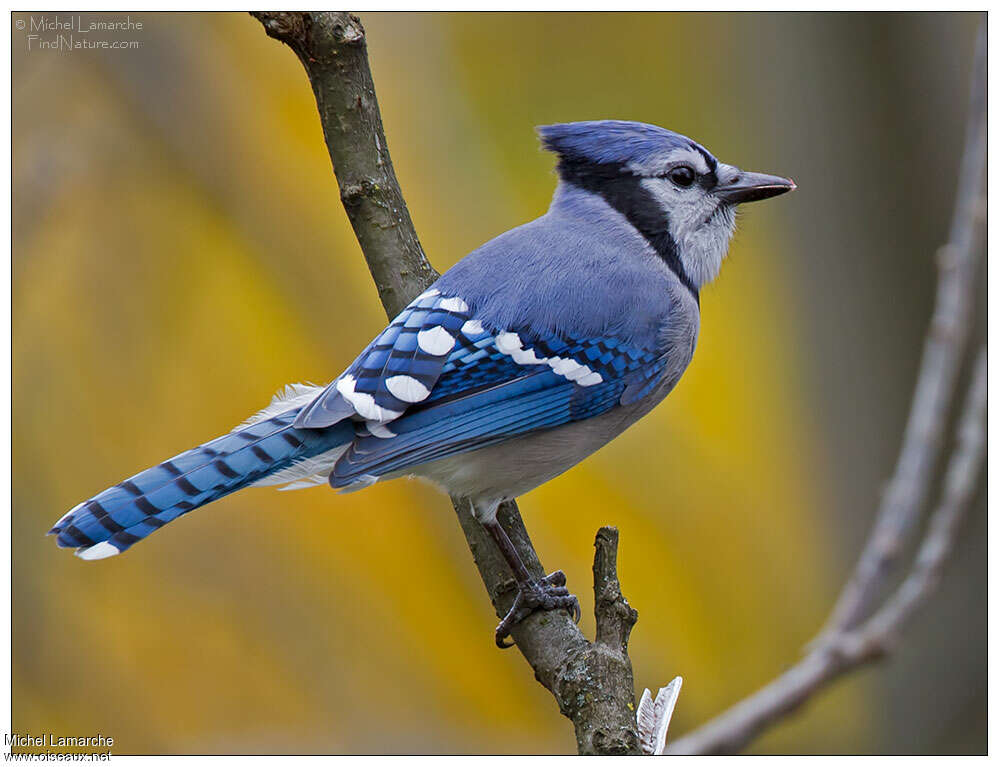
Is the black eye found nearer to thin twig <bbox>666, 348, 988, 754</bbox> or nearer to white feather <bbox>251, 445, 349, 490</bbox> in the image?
white feather <bbox>251, 445, 349, 490</bbox>

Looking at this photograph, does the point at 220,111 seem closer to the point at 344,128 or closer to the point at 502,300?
the point at 344,128

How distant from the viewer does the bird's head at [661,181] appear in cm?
228

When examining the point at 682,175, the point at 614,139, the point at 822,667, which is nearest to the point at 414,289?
the point at 614,139

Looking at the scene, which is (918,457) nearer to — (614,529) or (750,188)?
(614,529)

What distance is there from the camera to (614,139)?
7.47 feet

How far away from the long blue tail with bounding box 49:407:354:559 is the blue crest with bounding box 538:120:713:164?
85cm

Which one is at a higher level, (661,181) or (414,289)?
(661,181)

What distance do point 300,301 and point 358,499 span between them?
0.61 m

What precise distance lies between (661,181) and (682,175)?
53 millimetres

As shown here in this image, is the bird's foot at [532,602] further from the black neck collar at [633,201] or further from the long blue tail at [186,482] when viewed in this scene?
the black neck collar at [633,201]

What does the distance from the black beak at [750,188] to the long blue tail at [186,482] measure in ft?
3.42

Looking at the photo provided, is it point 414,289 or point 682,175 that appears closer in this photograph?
point 414,289

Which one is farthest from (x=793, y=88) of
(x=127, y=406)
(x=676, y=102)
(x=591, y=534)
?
(x=127, y=406)

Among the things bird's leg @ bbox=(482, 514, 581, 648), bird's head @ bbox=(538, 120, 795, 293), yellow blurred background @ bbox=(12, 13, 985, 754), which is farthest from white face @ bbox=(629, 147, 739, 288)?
bird's leg @ bbox=(482, 514, 581, 648)
